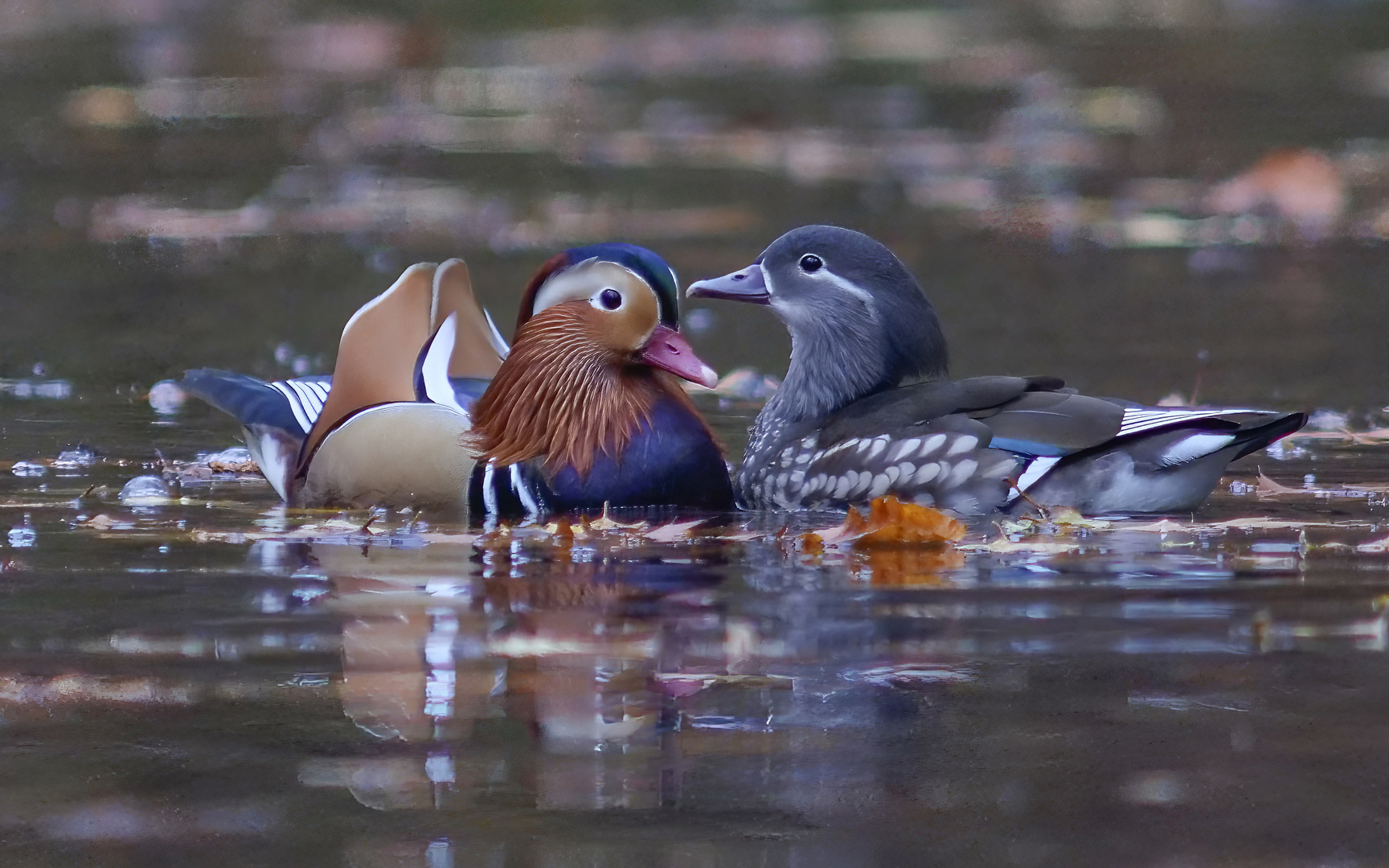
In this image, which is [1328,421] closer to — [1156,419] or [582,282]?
[1156,419]

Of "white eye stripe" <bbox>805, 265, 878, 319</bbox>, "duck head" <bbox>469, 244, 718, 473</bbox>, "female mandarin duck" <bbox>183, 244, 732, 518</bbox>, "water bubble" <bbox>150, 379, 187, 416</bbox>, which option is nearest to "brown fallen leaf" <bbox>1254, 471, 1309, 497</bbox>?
"white eye stripe" <bbox>805, 265, 878, 319</bbox>

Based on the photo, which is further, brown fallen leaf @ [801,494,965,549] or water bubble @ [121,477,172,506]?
water bubble @ [121,477,172,506]

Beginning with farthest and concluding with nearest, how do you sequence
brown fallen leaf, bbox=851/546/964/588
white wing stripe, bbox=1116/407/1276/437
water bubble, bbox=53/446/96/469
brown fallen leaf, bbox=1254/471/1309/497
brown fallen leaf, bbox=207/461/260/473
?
brown fallen leaf, bbox=207/461/260/473 → water bubble, bbox=53/446/96/469 → brown fallen leaf, bbox=1254/471/1309/497 → white wing stripe, bbox=1116/407/1276/437 → brown fallen leaf, bbox=851/546/964/588

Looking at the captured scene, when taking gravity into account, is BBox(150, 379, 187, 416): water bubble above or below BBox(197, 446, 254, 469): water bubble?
above

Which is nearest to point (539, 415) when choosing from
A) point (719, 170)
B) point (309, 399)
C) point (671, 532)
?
point (671, 532)

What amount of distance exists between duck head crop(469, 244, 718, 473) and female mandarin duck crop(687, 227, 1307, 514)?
35 centimetres

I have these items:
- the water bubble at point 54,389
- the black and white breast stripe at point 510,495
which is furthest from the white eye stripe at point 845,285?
the water bubble at point 54,389

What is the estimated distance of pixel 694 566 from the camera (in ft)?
16.6

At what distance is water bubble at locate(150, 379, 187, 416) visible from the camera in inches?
319

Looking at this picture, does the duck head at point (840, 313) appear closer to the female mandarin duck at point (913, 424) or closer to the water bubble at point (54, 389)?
the female mandarin duck at point (913, 424)

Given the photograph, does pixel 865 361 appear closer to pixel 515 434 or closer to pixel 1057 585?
pixel 515 434

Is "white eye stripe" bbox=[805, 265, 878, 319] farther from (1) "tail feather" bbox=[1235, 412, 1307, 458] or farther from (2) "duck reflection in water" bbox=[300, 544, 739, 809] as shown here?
(2) "duck reflection in water" bbox=[300, 544, 739, 809]

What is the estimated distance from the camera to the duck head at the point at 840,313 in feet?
20.4

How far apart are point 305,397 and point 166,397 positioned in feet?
6.80
